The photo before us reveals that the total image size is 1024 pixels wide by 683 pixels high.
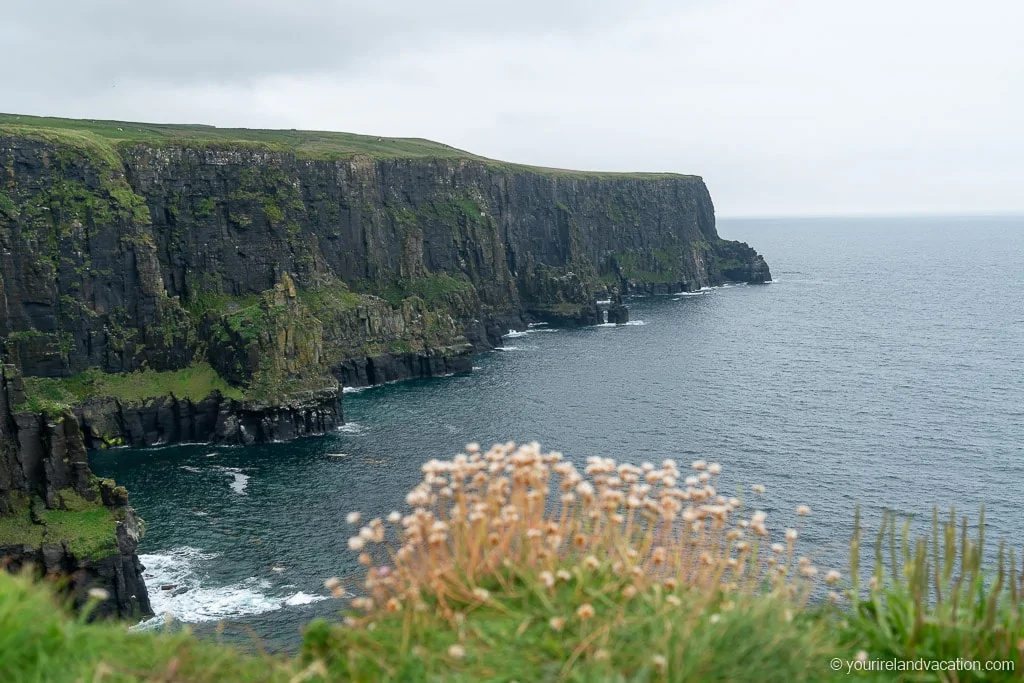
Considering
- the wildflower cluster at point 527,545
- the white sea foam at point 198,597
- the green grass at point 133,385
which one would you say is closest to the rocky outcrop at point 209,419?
the green grass at point 133,385

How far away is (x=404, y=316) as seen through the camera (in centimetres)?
15112

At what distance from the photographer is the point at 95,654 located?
10.9 m

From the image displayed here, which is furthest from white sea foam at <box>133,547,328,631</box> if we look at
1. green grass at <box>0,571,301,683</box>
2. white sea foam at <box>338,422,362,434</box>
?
green grass at <box>0,571,301,683</box>

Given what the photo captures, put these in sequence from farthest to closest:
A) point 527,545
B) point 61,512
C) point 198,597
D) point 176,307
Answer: point 176,307 → point 61,512 → point 198,597 → point 527,545

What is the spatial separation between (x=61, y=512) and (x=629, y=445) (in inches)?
2195

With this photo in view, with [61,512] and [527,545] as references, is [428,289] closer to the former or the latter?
[61,512]

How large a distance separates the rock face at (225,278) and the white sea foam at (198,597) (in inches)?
1675

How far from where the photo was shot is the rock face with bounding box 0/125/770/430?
110 m

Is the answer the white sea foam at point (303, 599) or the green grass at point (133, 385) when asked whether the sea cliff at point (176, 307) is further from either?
the white sea foam at point (303, 599)

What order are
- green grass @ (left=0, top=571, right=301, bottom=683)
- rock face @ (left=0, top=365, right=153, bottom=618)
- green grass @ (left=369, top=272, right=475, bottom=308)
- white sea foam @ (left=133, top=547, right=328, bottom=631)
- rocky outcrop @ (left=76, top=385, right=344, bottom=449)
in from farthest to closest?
green grass @ (left=369, top=272, right=475, bottom=308) < rocky outcrop @ (left=76, top=385, right=344, bottom=449) < rock face @ (left=0, top=365, right=153, bottom=618) < white sea foam @ (left=133, top=547, right=328, bottom=631) < green grass @ (left=0, top=571, right=301, bottom=683)

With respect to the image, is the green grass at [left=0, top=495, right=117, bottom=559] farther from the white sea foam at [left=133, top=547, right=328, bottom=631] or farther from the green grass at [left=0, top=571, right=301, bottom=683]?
Answer: the green grass at [left=0, top=571, right=301, bottom=683]

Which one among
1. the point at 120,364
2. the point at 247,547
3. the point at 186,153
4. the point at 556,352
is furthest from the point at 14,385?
the point at 556,352

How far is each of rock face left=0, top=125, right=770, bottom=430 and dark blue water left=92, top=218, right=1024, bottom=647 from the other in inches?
314

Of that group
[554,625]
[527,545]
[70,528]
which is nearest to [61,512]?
[70,528]
